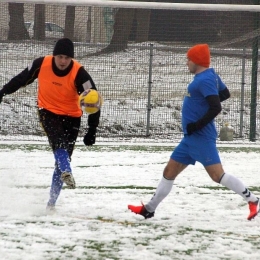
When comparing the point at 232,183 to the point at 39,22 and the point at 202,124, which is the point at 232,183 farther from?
the point at 39,22

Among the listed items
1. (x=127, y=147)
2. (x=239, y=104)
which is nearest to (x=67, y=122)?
(x=127, y=147)

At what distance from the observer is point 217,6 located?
14945 mm

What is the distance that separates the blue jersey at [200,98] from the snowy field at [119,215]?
0.90 meters

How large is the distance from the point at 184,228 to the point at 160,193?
0.52 meters

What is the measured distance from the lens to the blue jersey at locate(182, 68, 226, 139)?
300 inches

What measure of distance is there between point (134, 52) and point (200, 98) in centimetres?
872

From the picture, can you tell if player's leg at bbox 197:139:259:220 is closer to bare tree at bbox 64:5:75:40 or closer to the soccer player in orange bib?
the soccer player in orange bib

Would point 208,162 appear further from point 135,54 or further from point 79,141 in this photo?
point 135,54

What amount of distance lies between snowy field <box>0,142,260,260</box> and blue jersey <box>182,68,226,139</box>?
2.95 feet

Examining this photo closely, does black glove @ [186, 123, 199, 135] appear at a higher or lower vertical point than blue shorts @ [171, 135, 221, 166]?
higher

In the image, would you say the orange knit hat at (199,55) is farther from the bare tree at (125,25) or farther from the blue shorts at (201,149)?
the bare tree at (125,25)

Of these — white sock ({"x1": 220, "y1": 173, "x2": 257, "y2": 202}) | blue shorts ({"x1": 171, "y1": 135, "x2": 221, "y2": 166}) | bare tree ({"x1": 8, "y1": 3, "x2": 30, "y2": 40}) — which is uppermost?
bare tree ({"x1": 8, "y1": 3, "x2": 30, "y2": 40})

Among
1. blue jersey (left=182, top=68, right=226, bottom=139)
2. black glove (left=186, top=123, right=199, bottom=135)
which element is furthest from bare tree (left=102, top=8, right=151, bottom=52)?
black glove (left=186, top=123, right=199, bottom=135)

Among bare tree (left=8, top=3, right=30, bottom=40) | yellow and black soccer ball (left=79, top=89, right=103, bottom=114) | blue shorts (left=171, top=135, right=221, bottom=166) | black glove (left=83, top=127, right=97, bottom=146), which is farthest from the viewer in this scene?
bare tree (left=8, top=3, right=30, bottom=40)
